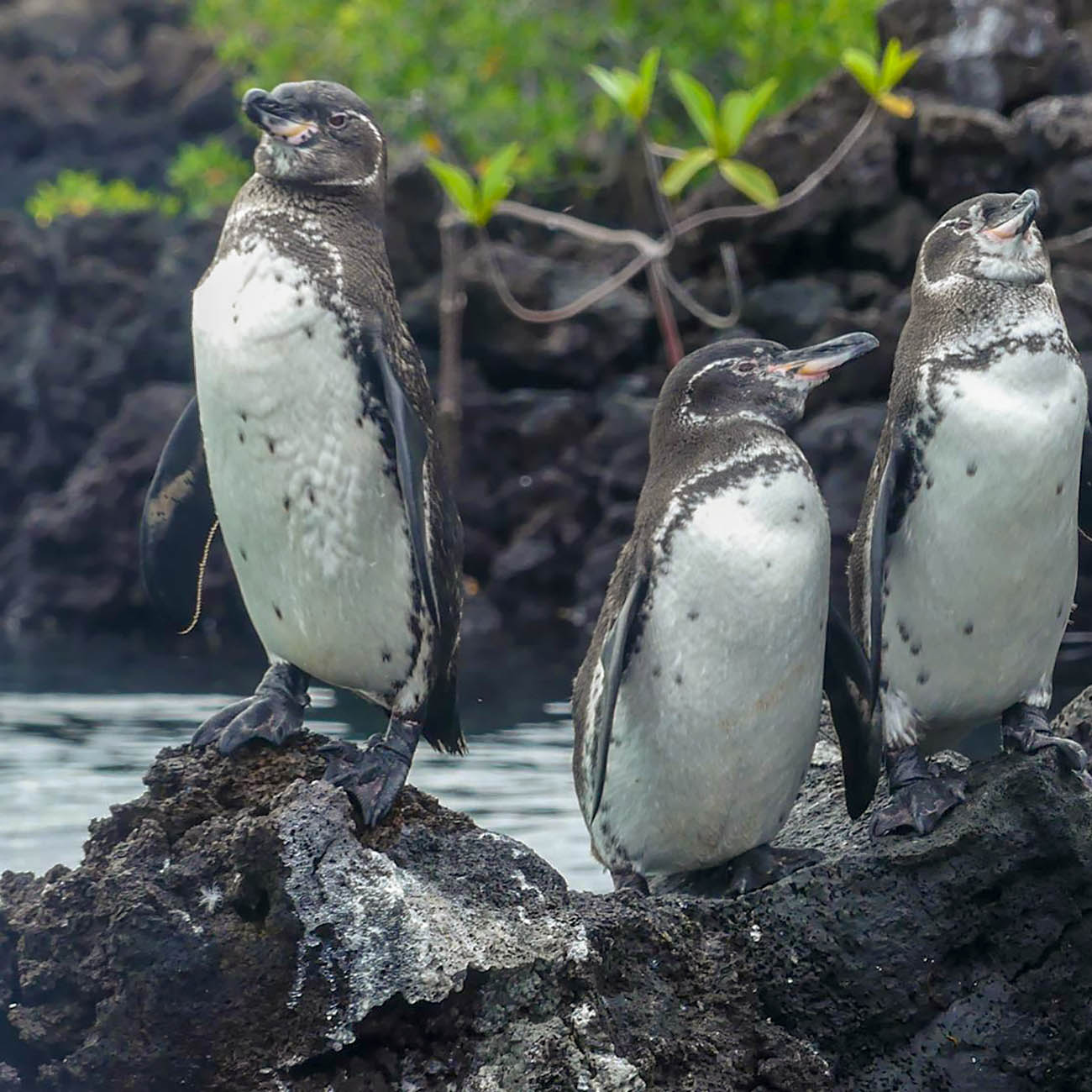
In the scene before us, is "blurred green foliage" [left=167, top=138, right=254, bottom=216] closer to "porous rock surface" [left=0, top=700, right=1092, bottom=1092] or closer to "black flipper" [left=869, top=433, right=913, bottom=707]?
"black flipper" [left=869, top=433, right=913, bottom=707]

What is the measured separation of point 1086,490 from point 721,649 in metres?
1.19

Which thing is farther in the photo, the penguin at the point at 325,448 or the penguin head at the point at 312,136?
the penguin head at the point at 312,136

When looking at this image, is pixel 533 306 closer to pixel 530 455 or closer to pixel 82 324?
pixel 530 455

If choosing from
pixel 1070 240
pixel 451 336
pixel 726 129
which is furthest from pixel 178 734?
pixel 1070 240

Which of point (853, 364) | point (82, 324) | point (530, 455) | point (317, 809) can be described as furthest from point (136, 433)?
point (317, 809)

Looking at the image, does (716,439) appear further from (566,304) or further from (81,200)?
(81,200)

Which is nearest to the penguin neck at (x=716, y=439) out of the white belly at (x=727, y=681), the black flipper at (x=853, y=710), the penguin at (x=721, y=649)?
the penguin at (x=721, y=649)

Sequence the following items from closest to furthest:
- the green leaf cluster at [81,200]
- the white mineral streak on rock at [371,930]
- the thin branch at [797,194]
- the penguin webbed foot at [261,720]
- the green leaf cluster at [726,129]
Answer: the white mineral streak on rock at [371,930], the penguin webbed foot at [261,720], the green leaf cluster at [726,129], the thin branch at [797,194], the green leaf cluster at [81,200]

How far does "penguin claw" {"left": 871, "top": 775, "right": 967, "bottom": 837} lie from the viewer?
4.09m

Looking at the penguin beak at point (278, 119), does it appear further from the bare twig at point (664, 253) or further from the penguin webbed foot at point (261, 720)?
the bare twig at point (664, 253)

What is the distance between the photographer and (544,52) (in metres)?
15.7

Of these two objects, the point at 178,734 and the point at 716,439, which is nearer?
the point at 716,439

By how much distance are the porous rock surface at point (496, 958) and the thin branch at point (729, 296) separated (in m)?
7.34

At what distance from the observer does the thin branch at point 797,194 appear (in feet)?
35.9
